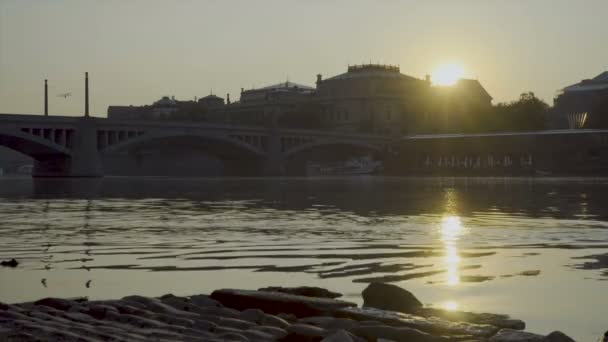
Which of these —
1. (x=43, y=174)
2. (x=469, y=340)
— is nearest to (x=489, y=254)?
(x=469, y=340)

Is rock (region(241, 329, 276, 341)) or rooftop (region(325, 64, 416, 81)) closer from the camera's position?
rock (region(241, 329, 276, 341))

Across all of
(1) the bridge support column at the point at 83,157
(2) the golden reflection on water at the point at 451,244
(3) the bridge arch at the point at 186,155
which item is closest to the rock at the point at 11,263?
(2) the golden reflection on water at the point at 451,244

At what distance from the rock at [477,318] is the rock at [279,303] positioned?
0.96 m

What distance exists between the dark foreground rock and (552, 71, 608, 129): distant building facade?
136849 mm

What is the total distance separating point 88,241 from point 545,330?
515 inches

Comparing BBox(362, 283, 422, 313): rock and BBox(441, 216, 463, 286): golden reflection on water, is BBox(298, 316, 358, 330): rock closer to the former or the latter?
BBox(362, 283, 422, 313): rock

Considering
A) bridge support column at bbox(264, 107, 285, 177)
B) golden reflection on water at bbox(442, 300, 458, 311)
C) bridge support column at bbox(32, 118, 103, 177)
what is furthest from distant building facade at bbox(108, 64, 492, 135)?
golden reflection on water at bbox(442, 300, 458, 311)

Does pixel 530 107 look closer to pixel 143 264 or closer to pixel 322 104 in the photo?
pixel 322 104

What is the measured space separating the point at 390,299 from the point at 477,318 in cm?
118

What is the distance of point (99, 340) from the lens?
8.80 metres

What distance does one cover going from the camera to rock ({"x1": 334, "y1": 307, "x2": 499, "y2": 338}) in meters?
10.3

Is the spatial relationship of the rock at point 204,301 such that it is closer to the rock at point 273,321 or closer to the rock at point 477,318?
the rock at point 273,321

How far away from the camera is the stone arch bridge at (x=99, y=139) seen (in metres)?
87.4

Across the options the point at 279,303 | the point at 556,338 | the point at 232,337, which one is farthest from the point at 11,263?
the point at 556,338
